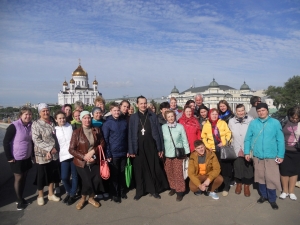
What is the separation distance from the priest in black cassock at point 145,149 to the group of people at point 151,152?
18 mm

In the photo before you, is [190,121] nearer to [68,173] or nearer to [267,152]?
[267,152]

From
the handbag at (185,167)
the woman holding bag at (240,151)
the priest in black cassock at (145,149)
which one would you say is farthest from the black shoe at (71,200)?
the woman holding bag at (240,151)

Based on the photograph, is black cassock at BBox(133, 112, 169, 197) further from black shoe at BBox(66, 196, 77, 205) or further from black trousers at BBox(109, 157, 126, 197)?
black shoe at BBox(66, 196, 77, 205)

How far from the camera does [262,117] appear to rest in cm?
414

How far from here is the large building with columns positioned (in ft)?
284

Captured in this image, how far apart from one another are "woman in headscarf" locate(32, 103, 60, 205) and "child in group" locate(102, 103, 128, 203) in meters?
0.96

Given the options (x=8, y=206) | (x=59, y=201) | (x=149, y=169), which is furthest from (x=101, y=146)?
(x=8, y=206)

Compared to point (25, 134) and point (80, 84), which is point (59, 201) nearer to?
point (25, 134)

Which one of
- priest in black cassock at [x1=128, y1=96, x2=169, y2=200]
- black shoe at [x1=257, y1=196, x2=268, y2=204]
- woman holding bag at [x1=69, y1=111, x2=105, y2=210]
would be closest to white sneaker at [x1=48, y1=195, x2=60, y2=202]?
woman holding bag at [x1=69, y1=111, x2=105, y2=210]

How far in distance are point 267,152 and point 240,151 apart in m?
0.59

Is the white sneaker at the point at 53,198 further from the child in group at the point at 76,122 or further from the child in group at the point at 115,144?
the child in group at the point at 76,122

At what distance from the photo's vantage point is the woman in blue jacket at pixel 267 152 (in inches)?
159

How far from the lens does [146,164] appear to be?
4.58m

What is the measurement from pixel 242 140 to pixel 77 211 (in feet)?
10.4
